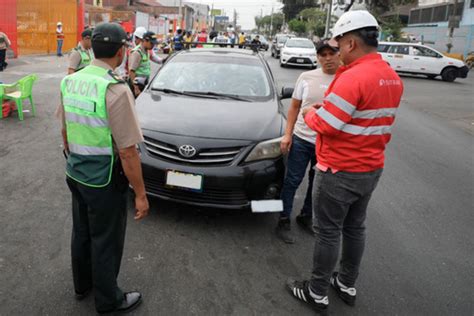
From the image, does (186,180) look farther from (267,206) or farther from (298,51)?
(298,51)

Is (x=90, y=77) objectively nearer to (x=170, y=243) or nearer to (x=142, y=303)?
(x=142, y=303)

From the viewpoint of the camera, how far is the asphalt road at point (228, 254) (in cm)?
274

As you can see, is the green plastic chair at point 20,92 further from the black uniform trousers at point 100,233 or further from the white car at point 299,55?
the white car at point 299,55

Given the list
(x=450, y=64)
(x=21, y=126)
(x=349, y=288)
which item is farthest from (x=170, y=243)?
(x=450, y=64)

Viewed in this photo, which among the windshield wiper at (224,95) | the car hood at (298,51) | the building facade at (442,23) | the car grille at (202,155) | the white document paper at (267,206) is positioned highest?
the building facade at (442,23)

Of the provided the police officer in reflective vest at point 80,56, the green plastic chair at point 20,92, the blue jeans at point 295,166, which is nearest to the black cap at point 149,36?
the police officer in reflective vest at point 80,56

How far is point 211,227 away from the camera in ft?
12.3

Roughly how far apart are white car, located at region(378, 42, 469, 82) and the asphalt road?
1535 centimetres

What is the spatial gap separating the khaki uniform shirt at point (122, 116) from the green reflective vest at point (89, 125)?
0.09 feet

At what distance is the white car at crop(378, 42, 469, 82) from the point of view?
1877cm

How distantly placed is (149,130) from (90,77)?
63.8 inches

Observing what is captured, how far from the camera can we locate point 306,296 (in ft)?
8.96

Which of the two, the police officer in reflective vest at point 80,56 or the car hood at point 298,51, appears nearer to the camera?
the police officer in reflective vest at point 80,56

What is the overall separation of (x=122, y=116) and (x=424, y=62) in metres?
19.8
